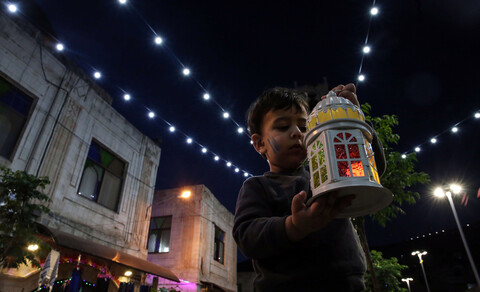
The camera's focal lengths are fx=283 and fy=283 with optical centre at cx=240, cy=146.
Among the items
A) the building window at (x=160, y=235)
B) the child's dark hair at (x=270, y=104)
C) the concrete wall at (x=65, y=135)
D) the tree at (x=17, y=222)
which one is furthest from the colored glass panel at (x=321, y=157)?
the building window at (x=160, y=235)

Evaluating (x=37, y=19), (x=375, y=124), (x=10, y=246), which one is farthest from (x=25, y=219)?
(x=37, y=19)

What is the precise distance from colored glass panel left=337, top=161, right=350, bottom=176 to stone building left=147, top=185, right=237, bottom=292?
16.9 meters

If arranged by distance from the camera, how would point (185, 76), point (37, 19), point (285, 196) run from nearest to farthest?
1. point (285, 196)
2. point (185, 76)
3. point (37, 19)

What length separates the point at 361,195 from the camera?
38.0 inches

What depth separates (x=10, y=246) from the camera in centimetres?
544

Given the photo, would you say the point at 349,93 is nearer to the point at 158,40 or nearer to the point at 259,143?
the point at 259,143

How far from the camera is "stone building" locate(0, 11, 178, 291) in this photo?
7.77 m

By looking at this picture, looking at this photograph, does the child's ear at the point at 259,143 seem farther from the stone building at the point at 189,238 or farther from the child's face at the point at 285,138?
the stone building at the point at 189,238

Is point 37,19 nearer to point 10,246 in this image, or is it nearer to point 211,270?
point 10,246

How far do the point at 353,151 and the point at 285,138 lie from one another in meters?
0.51

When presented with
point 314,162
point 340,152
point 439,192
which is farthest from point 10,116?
point 439,192

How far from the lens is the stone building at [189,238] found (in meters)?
16.4

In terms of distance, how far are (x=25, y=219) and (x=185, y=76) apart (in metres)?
5.05

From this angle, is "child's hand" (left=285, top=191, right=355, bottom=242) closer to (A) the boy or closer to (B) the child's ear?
(A) the boy
